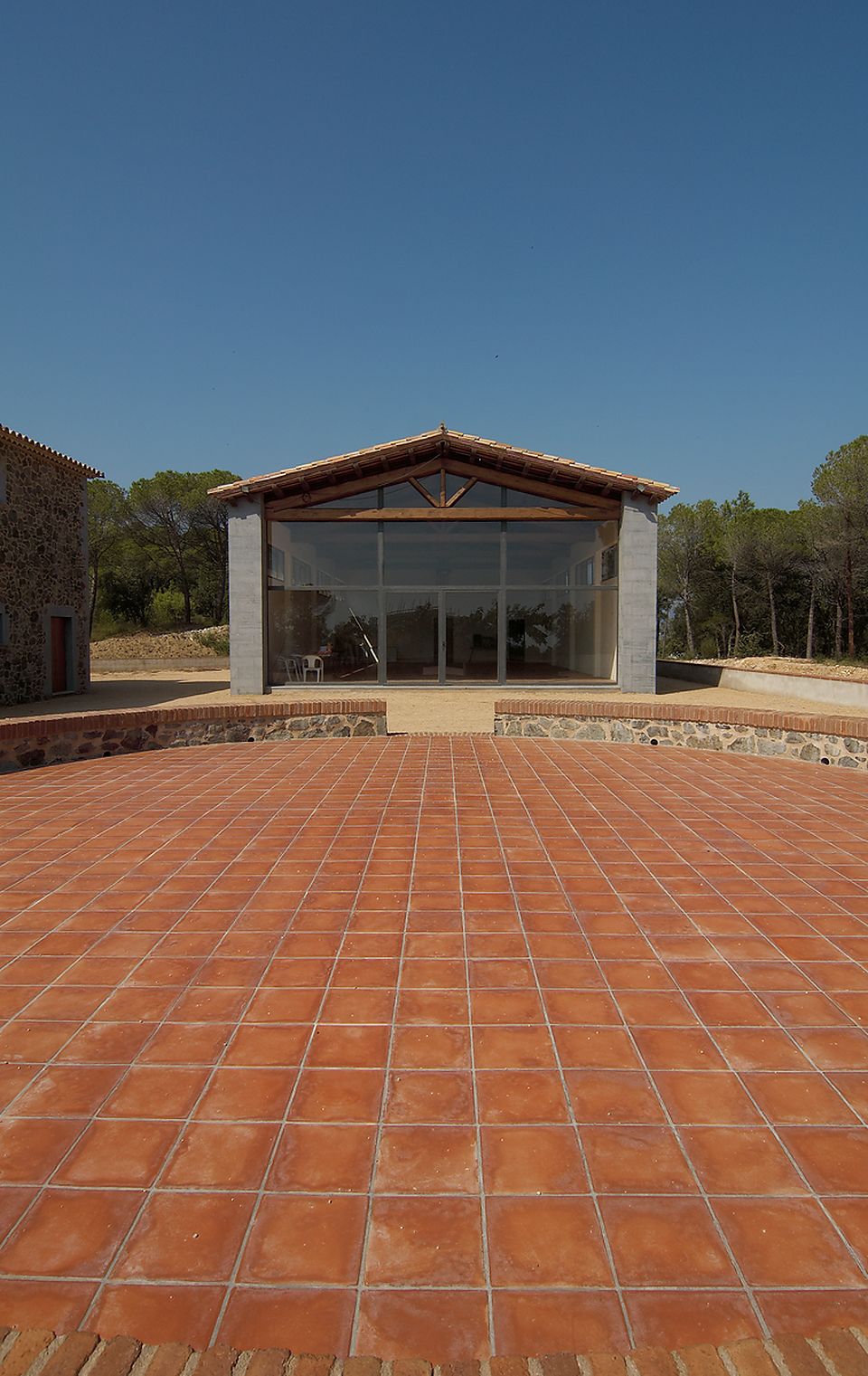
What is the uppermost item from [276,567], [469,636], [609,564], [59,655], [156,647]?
[609,564]

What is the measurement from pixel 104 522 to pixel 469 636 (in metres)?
25.5

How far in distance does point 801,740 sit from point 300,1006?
6337mm

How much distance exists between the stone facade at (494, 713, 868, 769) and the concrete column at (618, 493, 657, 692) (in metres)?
7.11

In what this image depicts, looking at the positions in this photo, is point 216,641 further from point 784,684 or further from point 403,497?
point 784,684

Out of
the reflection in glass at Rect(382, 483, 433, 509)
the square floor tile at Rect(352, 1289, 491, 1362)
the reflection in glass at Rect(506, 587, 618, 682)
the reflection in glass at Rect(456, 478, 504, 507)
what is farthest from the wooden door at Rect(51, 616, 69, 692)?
the square floor tile at Rect(352, 1289, 491, 1362)

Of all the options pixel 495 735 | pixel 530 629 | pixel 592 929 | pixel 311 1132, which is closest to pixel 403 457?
pixel 530 629

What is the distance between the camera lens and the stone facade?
7262 millimetres

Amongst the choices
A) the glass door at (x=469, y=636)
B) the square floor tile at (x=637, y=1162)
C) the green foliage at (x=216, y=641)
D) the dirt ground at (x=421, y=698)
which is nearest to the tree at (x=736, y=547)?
the dirt ground at (x=421, y=698)

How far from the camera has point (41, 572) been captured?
15.0 metres

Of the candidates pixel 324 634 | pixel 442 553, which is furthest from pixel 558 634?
pixel 324 634

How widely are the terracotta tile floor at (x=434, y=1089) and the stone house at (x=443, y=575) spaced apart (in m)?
11.4

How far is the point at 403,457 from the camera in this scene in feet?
51.6

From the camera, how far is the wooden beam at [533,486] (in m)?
16.0

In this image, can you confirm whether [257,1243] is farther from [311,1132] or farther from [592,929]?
[592,929]
